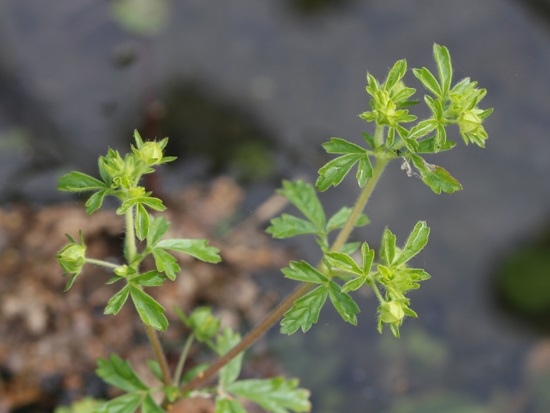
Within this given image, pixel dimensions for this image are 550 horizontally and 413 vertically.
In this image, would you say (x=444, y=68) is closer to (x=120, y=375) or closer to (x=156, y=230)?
(x=156, y=230)

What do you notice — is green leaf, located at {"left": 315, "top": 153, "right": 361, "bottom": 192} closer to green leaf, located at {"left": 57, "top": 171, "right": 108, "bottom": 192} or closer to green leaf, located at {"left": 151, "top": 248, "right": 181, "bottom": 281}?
green leaf, located at {"left": 151, "top": 248, "right": 181, "bottom": 281}

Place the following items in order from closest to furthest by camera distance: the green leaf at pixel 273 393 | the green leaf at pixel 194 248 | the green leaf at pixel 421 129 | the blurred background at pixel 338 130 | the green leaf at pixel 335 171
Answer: the green leaf at pixel 421 129, the green leaf at pixel 335 171, the green leaf at pixel 194 248, the green leaf at pixel 273 393, the blurred background at pixel 338 130

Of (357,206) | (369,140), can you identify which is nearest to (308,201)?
(357,206)

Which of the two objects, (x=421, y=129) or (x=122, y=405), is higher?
(x=421, y=129)

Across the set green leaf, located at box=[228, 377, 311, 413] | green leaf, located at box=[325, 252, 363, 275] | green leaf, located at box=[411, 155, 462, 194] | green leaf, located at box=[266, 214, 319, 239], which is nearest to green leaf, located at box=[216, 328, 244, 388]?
green leaf, located at box=[228, 377, 311, 413]

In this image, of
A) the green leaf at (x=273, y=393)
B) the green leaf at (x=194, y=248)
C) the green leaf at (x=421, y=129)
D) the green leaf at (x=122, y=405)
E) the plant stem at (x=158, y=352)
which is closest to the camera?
the green leaf at (x=421, y=129)

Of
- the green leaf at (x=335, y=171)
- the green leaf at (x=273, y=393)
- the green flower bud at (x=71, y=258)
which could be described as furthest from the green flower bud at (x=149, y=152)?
the green leaf at (x=273, y=393)

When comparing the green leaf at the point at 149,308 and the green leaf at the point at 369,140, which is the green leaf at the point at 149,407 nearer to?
the green leaf at the point at 149,308
